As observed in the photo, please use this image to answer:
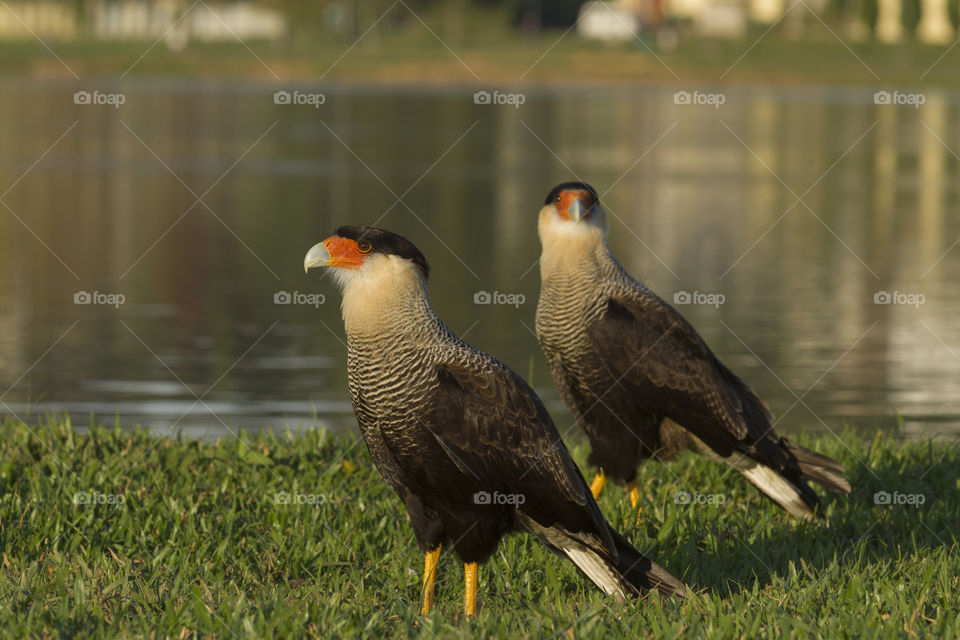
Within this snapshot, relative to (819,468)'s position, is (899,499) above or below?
below

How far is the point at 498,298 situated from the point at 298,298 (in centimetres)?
187

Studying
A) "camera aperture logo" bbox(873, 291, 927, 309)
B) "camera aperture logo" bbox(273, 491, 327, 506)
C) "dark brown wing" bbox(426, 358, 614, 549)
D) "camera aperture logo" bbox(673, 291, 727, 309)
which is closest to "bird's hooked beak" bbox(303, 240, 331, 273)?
"dark brown wing" bbox(426, 358, 614, 549)

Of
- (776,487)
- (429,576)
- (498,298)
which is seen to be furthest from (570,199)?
(498,298)

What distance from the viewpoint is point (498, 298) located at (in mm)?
13602

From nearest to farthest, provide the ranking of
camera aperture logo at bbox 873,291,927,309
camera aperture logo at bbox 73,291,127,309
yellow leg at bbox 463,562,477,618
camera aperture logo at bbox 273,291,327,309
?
yellow leg at bbox 463,562,477,618
camera aperture logo at bbox 73,291,127,309
camera aperture logo at bbox 273,291,327,309
camera aperture logo at bbox 873,291,927,309

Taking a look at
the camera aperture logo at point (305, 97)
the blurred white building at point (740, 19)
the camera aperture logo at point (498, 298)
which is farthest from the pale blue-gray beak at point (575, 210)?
the blurred white building at point (740, 19)

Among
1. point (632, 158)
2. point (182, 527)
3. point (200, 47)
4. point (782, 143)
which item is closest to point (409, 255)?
point (182, 527)

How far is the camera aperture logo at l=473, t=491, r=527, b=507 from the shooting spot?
5.24 m

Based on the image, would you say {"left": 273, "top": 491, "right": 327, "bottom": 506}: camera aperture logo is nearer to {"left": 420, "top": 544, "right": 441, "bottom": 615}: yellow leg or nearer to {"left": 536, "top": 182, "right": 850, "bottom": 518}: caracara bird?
{"left": 536, "top": 182, "right": 850, "bottom": 518}: caracara bird

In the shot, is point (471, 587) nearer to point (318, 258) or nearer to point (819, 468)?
point (318, 258)

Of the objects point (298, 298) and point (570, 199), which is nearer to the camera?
point (570, 199)

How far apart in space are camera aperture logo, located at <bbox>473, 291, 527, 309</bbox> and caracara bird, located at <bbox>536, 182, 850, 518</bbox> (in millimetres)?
6386

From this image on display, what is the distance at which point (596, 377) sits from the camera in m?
6.73

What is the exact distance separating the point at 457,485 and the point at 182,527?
1.75 metres
